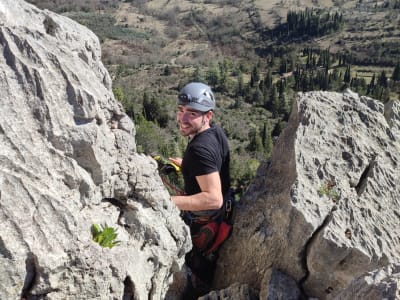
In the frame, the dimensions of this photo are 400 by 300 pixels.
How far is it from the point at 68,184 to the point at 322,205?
129 inches

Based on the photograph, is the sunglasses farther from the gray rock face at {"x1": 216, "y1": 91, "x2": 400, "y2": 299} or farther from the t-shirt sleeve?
A: the gray rock face at {"x1": 216, "y1": 91, "x2": 400, "y2": 299}

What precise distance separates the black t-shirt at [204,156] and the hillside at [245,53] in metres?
26.1

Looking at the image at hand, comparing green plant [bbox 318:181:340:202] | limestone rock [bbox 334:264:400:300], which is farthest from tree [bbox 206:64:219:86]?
limestone rock [bbox 334:264:400:300]

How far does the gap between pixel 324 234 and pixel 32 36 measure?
413 centimetres

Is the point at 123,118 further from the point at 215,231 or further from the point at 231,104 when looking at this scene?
the point at 231,104

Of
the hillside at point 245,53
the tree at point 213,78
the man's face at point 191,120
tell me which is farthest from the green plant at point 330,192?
the tree at point 213,78

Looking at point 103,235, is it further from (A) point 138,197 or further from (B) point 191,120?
(B) point 191,120

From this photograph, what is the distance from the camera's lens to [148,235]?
4.61 metres

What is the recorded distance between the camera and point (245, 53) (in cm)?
13888

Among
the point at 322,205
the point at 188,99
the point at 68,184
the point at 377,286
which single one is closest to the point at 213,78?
the point at 188,99

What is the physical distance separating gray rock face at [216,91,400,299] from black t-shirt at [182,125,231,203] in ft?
3.01

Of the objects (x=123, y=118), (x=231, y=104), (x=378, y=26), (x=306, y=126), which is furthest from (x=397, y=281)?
(x=378, y=26)

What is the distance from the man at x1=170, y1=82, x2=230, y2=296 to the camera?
193 inches

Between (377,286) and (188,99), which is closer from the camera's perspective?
(377,286)
